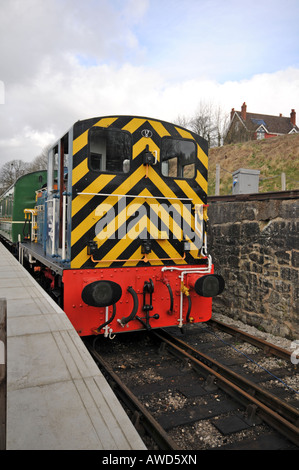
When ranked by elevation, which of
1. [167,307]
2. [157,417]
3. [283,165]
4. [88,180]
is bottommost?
[157,417]

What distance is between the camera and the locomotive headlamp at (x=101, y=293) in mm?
4277

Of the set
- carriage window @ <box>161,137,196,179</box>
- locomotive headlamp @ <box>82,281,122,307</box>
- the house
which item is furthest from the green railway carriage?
the house

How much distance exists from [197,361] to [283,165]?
1941 cm

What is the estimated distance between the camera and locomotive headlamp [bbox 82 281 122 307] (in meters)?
4.28

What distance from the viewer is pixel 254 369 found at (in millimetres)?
4441

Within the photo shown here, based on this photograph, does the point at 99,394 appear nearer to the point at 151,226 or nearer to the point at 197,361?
the point at 197,361

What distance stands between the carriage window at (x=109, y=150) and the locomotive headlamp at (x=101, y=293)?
5.23 feet

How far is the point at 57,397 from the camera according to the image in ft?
7.61

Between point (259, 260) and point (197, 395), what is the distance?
3397 millimetres

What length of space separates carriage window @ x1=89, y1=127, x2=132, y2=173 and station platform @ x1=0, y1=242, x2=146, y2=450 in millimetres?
2228

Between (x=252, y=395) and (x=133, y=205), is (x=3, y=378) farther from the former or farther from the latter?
(x=133, y=205)

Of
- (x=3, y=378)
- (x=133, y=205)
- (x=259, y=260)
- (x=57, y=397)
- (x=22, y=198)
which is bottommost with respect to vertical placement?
(x=57, y=397)

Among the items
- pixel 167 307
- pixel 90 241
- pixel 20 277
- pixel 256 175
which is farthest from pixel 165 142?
pixel 256 175

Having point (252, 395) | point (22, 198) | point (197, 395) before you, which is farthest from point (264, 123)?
point (197, 395)
